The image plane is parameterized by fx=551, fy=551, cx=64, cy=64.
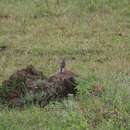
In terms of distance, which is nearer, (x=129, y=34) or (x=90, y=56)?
(x=90, y=56)

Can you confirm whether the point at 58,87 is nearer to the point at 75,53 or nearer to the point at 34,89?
the point at 34,89

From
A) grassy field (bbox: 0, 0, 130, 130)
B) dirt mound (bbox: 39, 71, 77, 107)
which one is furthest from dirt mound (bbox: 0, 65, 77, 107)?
grassy field (bbox: 0, 0, 130, 130)

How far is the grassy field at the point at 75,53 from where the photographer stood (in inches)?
222

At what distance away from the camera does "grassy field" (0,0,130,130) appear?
564cm

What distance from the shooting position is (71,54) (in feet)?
29.6

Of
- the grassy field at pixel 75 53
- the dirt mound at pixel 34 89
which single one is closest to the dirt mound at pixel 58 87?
the dirt mound at pixel 34 89

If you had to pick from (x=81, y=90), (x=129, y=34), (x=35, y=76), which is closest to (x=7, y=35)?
(x=129, y=34)

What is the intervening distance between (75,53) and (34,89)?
273cm

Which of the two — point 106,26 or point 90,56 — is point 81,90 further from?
point 106,26

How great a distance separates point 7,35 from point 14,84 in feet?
11.2

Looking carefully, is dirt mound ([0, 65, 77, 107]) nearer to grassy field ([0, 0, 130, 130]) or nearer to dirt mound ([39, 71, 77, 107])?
dirt mound ([39, 71, 77, 107])

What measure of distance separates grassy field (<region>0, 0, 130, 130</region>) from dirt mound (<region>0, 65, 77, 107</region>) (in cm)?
19

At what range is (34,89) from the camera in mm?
6414

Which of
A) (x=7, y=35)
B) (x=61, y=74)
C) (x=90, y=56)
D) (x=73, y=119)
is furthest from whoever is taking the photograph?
(x=7, y=35)
